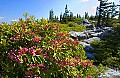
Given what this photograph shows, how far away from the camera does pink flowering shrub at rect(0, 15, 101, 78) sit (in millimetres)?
5586

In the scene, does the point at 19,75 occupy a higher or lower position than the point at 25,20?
lower

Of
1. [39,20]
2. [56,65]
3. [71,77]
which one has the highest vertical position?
[39,20]

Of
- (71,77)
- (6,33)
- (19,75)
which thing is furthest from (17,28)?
(71,77)

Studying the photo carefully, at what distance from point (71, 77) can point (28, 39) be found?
1536 mm

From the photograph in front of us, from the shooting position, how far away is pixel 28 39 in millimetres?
5977

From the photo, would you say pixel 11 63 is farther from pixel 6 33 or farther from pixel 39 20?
pixel 39 20

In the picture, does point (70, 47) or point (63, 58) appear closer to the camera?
point (63, 58)

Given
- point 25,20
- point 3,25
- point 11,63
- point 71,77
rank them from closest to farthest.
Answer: point 11,63, point 71,77, point 3,25, point 25,20

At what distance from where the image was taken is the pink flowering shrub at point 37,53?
18.3ft

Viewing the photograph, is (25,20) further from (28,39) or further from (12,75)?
(12,75)

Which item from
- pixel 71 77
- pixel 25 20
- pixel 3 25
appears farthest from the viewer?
pixel 25 20

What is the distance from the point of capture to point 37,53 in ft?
18.7

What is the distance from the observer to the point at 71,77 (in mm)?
6215

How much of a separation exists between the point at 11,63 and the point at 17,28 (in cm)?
111
